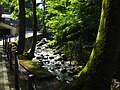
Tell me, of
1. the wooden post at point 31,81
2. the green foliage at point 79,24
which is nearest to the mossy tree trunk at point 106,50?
the wooden post at point 31,81

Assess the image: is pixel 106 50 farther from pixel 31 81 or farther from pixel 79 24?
pixel 79 24

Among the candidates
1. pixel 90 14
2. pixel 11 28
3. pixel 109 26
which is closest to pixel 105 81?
pixel 109 26

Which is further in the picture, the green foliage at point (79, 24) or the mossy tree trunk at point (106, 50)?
the green foliage at point (79, 24)

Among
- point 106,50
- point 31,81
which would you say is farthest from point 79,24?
point 31,81

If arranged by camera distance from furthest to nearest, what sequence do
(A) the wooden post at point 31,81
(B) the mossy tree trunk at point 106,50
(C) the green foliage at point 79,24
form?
(C) the green foliage at point 79,24 → (B) the mossy tree trunk at point 106,50 → (A) the wooden post at point 31,81

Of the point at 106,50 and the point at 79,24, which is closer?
the point at 106,50

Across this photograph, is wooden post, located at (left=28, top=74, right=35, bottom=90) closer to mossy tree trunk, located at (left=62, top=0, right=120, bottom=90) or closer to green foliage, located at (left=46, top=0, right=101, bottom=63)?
mossy tree trunk, located at (left=62, top=0, right=120, bottom=90)

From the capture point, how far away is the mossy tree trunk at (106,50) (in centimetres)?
704

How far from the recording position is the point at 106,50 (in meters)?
7.17

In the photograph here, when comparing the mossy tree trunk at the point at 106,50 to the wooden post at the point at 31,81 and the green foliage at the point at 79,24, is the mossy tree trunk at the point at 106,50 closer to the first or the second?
the wooden post at the point at 31,81

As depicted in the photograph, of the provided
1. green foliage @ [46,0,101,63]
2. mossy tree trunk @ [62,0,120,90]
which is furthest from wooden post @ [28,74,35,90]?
green foliage @ [46,0,101,63]

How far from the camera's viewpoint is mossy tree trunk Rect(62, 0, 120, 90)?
7039 millimetres

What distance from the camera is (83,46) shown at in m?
18.8

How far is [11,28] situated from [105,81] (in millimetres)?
50193
